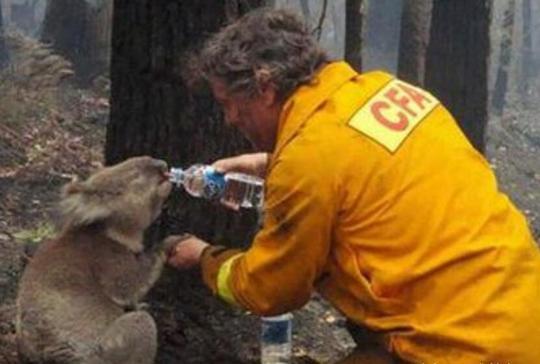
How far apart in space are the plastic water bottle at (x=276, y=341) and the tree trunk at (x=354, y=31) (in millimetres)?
4211

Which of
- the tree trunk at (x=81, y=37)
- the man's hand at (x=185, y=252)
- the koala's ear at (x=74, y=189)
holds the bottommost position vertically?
the tree trunk at (x=81, y=37)

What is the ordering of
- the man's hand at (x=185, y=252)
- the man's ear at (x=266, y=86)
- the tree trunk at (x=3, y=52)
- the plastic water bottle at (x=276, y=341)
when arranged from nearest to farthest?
the man's ear at (x=266, y=86) → the man's hand at (x=185, y=252) → the plastic water bottle at (x=276, y=341) → the tree trunk at (x=3, y=52)

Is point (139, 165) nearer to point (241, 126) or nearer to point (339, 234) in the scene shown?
point (241, 126)

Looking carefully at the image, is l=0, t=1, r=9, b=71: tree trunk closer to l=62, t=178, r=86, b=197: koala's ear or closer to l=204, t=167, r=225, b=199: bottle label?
l=62, t=178, r=86, b=197: koala's ear

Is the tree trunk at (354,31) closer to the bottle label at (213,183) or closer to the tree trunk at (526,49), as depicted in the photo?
the bottle label at (213,183)

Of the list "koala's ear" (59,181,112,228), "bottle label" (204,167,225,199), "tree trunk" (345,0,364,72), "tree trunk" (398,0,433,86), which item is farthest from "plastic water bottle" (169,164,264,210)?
"tree trunk" (398,0,433,86)

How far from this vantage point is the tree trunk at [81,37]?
15.0 meters

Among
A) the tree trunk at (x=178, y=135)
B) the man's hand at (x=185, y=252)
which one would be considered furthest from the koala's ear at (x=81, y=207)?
the tree trunk at (x=178, y=135)

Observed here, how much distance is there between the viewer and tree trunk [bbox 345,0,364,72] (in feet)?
30.8

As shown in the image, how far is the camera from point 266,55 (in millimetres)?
4250

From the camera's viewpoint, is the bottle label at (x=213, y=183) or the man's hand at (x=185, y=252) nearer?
the man's hand at (x=185, y=252)

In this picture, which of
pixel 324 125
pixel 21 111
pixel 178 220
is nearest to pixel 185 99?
pixel 178 220

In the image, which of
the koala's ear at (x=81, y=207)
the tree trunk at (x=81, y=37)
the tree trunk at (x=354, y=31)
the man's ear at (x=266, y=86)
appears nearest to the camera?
the man's ear at (x=266, y=86)

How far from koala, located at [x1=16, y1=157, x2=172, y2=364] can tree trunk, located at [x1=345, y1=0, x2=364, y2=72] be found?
14.8ft
